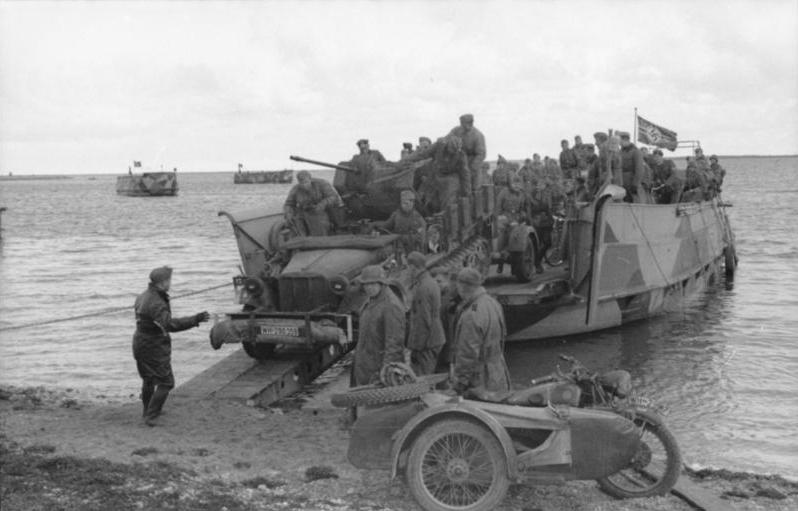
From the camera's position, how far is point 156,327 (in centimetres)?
878

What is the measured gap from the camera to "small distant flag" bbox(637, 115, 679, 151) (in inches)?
811

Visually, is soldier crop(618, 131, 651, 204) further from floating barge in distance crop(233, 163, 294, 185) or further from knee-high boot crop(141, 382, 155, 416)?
floating barge in distance crop(233, 163, 294, 185)

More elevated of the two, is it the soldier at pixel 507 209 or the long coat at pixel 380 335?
the soldier at pixel 507 209

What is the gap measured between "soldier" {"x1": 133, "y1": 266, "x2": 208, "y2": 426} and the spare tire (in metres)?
2.41

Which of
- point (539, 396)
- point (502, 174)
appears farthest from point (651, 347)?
point (539, 396)

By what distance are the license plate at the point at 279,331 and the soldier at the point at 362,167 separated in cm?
473

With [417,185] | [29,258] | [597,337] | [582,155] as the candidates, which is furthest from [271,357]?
[29,258]

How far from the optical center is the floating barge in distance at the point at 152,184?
4370 inches

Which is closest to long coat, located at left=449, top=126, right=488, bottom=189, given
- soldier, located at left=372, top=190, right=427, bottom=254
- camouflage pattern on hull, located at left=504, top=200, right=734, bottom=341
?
camouflage pattern on hull, located at left=504, top=200, right=734, bottom=341

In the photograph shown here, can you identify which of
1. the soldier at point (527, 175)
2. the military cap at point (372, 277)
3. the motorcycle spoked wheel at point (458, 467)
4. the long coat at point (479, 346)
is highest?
the soldier at point (527, 175)

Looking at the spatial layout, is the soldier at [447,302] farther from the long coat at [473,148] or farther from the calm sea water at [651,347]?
the long coat at [473,148]

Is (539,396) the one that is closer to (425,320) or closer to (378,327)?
(378,327)

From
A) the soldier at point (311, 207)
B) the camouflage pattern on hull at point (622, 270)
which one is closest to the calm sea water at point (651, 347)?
the camouflage pattern on hull at point (622, 270)

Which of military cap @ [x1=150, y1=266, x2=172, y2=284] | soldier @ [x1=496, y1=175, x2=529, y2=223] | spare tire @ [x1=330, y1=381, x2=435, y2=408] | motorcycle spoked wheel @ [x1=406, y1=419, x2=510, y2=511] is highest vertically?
soldier @ [x1=496, y1=175, x2=529, y2=223]
